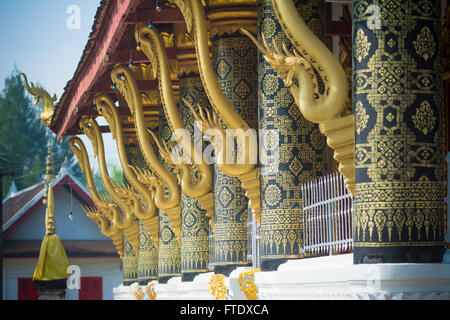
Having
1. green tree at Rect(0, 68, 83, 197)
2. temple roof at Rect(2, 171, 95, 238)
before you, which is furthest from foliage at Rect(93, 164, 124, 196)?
temple roof at Rect(2, 171, 95, 238)

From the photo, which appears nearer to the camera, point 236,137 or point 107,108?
point 236,137

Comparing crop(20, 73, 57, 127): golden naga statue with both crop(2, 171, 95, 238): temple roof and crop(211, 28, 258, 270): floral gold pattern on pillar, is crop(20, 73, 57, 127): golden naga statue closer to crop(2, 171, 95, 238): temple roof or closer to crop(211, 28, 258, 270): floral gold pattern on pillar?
crop(211, 28, 258, 270): floral gold pattern on pillar

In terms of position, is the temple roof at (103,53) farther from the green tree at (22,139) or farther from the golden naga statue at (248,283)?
the green tree at (22,139)

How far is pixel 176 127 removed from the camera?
12109 millimetres

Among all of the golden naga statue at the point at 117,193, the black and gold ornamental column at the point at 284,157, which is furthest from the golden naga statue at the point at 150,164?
the black and gold ornamental column at the point at 284,157

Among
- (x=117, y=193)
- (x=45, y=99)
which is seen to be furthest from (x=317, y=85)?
(x=45, y=99)

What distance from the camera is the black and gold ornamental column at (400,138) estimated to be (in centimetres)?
718

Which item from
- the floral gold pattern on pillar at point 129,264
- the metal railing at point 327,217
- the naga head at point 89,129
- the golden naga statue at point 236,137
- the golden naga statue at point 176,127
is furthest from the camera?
the floral gold pattern on pillar at point 129,264

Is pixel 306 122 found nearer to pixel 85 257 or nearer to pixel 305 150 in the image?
pixel 305 150

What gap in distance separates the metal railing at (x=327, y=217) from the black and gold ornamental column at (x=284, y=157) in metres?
0.19

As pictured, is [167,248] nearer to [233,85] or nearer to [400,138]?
[233,85]

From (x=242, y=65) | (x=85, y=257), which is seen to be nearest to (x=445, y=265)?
(x=242, y=65)

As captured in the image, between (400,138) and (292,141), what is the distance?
113 inches

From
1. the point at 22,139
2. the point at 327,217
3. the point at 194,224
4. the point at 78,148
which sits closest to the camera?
the point at 327,217
